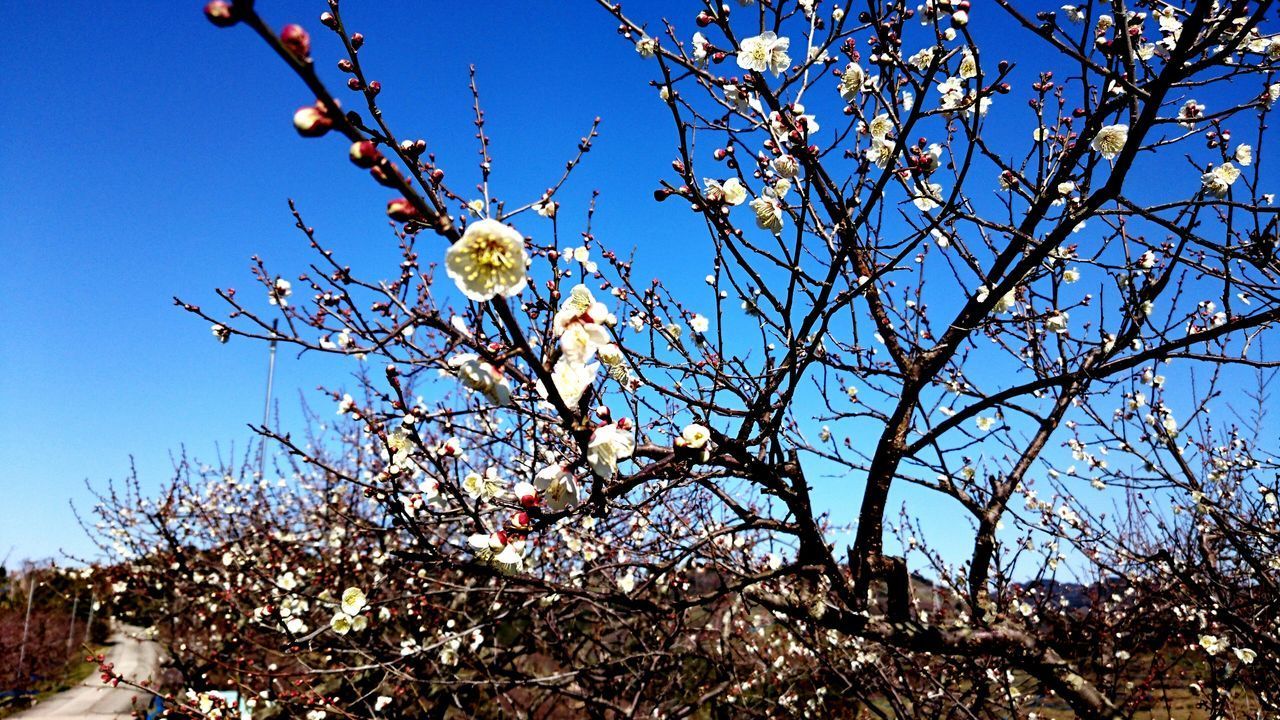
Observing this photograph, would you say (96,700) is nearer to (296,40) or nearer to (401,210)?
(401,210)

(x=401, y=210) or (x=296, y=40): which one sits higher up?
(x=296, y=40)

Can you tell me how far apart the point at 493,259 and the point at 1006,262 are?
7.57 ft

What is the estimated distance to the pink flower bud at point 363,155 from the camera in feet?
3.11

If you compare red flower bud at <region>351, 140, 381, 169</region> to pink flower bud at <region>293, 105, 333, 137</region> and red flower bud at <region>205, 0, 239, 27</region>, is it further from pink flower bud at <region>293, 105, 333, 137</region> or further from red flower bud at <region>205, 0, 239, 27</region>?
red flower bud at <region>205, 0, 239, 27</region>

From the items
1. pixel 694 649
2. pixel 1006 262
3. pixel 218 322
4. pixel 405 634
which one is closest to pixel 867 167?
pixel 1006 262

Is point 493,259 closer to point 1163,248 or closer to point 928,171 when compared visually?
point 928,171

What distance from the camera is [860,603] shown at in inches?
105

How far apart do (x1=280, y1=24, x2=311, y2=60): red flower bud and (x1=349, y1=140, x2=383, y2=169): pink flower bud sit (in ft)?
0.41

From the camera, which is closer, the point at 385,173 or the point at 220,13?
the point at 220,13

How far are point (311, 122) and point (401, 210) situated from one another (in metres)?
0.17

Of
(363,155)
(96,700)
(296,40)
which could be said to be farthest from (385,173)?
(96,700)

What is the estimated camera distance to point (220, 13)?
0.85 metres

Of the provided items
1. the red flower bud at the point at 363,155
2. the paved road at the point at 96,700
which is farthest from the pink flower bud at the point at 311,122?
the paved road at the point at 96,700

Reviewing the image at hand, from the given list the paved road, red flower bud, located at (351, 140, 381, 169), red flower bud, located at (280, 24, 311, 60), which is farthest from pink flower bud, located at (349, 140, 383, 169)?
the paved road
